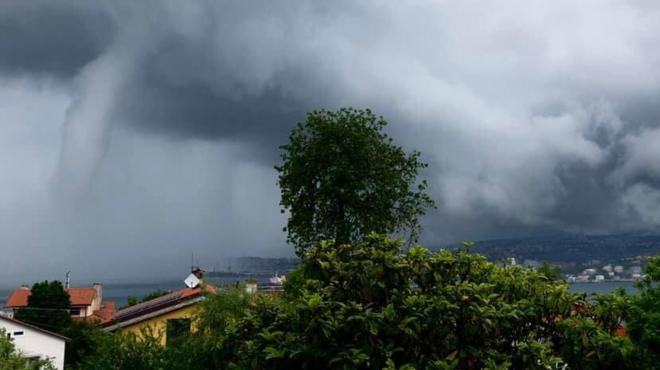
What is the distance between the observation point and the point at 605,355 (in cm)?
1227

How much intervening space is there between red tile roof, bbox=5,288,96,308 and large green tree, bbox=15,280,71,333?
14745 millimetres

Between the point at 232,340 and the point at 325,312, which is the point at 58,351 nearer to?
the point at 232,340

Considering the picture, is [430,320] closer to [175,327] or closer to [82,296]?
[175,327]

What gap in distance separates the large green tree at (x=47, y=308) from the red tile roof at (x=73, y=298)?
14.7 m

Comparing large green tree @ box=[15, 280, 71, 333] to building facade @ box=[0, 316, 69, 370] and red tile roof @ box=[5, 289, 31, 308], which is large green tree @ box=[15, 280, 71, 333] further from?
building facade @ box=[0, 316, 69, 370]

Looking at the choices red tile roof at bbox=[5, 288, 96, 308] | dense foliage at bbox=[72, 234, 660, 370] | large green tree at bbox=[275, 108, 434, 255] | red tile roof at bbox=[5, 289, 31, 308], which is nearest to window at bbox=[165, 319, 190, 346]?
large green tree at bbox=[275, 108, 434, 255]

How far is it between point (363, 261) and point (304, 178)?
25.8 m

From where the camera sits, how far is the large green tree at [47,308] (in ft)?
249

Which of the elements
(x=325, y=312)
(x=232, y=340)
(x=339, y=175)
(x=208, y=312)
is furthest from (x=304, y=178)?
(x=325, y=312)

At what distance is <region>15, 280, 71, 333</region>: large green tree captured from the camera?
75.8 meters

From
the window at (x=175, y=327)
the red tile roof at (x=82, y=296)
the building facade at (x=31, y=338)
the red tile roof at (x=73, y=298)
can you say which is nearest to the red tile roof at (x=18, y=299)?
the red tile roof at (x=73, y=298)

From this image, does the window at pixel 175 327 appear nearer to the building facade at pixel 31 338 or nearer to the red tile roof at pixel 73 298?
the building facade at pixel 31 338

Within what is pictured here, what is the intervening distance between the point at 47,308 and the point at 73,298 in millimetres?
18822

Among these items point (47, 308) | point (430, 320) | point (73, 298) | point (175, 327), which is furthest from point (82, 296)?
point (430, 320)
